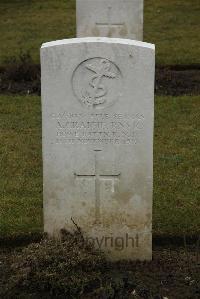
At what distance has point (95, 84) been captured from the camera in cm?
478

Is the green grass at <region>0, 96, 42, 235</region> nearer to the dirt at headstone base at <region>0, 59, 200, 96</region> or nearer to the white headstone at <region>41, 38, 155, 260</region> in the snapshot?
the dirt at headstone base at <region>0, 59, 200, 96</region>

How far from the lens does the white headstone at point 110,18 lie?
10336 mm

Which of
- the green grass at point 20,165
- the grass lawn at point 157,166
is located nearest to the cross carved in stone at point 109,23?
the grass lawn at point 157,166

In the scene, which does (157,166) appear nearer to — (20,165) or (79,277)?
(20,165)

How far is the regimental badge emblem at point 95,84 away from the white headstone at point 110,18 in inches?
225

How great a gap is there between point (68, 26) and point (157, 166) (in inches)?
360

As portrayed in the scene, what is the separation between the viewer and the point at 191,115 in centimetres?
926

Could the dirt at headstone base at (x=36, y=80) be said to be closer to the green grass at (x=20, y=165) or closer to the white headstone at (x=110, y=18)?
the green grass at (x=20, y=165)

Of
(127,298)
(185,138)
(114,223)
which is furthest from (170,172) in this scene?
(127,298)

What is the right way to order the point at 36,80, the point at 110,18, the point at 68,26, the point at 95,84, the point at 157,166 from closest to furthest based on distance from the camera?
the point at 95,84 < the point at 157,166 < the point at 110,18 < the point at 36,80 < the point at 68,26

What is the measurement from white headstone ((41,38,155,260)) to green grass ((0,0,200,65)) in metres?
7.39

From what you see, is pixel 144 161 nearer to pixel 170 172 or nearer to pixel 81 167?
pixel 81 167

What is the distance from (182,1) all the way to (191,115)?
9277 millimetres

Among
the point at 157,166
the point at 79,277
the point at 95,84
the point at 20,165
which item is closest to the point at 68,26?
the point at 20,165
